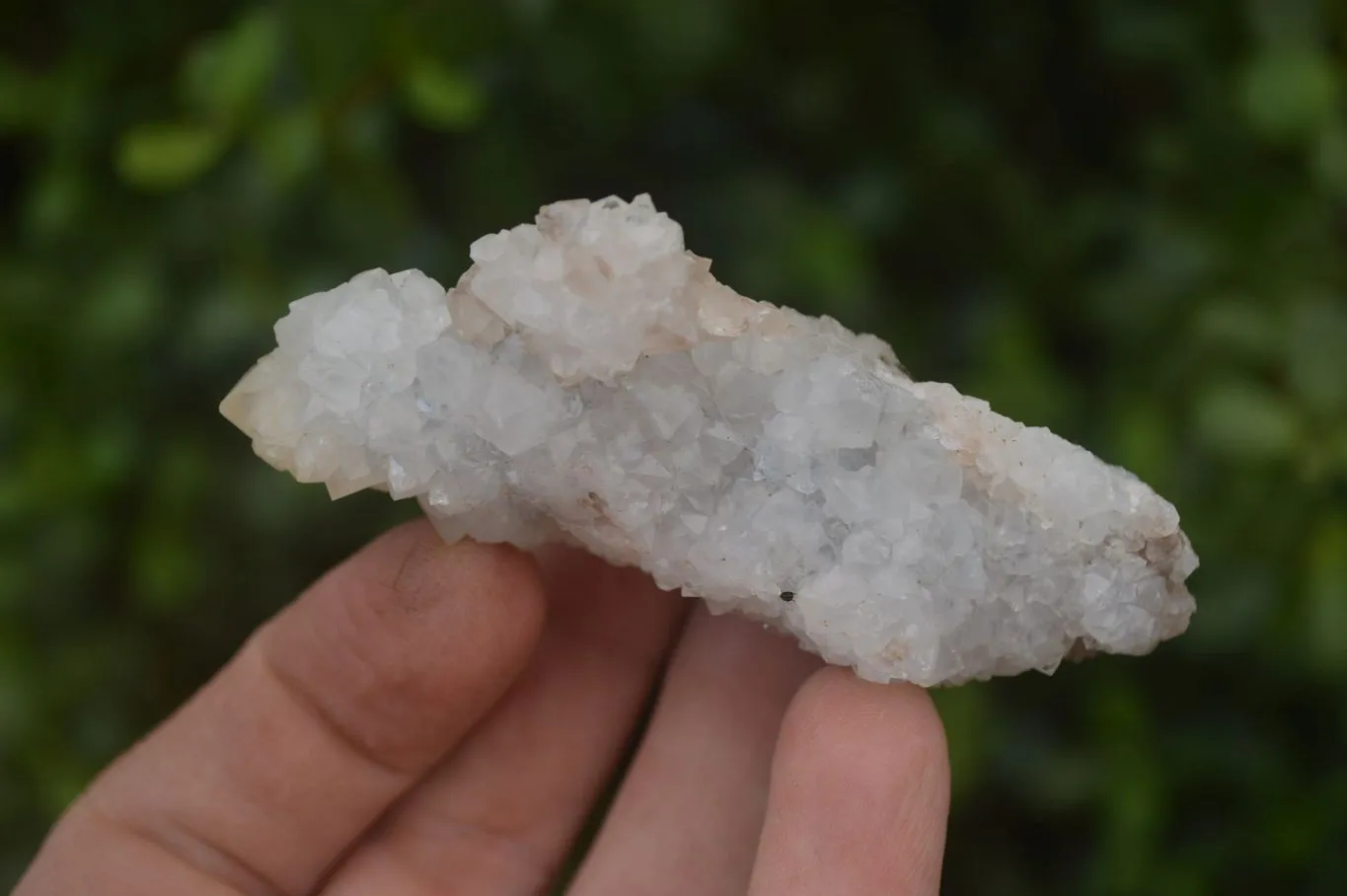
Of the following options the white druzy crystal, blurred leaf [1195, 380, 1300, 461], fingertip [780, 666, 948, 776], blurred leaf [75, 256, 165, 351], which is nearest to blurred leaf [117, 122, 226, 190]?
blurred leaf [75, 256, 165, 351]

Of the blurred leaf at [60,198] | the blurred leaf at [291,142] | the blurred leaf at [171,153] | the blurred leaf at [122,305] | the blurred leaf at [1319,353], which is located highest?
the blurred leaf at [1319,353]

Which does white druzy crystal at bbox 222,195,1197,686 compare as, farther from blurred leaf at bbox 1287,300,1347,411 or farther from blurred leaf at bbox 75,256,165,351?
blurred leaf at bbox 75,256,165,351

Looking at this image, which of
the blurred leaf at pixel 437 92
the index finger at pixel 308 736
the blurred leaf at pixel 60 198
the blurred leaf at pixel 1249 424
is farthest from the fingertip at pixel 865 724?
the blurred leaf at pixel 60 198

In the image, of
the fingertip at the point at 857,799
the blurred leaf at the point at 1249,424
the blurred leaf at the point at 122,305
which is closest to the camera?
the fingertip at the point at 857,799

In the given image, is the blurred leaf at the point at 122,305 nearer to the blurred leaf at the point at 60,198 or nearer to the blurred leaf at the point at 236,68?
the blurred leaf at the point at 60,198

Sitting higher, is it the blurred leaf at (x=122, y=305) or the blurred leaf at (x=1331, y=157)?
the blurred leaf at (x=1331, y=157)

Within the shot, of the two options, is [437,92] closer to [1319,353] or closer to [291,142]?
[291,142]

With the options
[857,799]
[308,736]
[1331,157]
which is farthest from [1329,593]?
[308,736]
